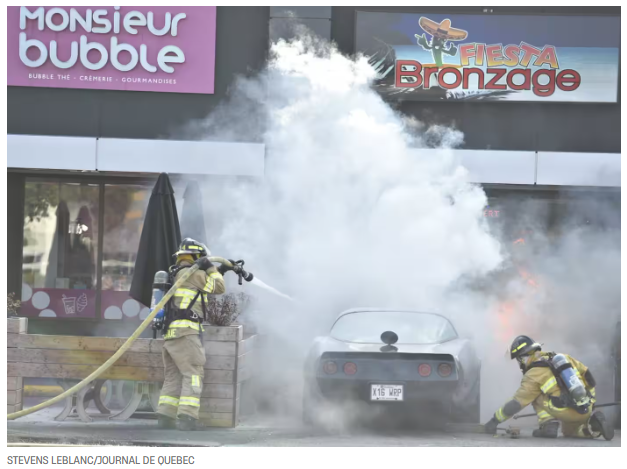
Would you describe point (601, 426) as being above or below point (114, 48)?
below

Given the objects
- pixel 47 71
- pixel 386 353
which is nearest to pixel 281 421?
pixel 386 353

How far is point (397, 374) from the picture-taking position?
705cm

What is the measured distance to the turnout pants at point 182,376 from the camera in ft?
23.4

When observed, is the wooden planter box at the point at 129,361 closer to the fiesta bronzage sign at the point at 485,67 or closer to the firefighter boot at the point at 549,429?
the firefighter boot at the point at 549,429

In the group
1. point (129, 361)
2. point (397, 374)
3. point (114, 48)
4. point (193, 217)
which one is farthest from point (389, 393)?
point (114, 48)

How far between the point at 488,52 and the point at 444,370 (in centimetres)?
696

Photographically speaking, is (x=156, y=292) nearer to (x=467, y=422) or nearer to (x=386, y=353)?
(x=386, y=353)

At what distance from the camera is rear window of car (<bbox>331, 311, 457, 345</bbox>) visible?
7656mm

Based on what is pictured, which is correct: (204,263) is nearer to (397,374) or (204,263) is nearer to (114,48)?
(397,374)

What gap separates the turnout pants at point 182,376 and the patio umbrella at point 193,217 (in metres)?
2.18

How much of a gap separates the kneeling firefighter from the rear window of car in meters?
0.83

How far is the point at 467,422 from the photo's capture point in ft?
24.9

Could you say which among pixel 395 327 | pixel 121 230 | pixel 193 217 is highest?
pixel 193 217

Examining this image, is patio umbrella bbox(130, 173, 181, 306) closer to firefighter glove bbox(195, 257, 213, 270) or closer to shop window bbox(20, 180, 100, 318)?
firefighter glove bbox(195, 257, 213, 270)
